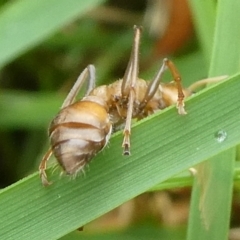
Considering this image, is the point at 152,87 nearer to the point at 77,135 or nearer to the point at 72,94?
the point at 72,94

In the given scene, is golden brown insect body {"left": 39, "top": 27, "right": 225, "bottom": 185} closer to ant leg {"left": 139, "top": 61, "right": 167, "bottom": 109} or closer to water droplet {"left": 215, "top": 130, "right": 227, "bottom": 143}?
ant leg {"left": 139, "top": 61, "right": 167, "bottom": 109}

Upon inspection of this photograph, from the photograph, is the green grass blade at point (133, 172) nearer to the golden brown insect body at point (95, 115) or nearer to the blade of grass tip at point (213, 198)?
the golden brown insect body at point (95, 115)

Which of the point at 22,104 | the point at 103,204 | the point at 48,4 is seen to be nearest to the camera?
the point at 103,204

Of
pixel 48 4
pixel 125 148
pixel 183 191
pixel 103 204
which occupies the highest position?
pixel 48 4

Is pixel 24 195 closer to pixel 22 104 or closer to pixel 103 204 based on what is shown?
pixel 103 204

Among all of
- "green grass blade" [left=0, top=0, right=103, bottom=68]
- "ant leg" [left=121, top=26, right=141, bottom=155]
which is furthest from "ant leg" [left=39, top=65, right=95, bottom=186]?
"green grass blade" [left=0, top=0, right=103, bottom=68]

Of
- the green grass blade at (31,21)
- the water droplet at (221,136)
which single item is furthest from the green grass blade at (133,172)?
the green grass blade at (31,21)

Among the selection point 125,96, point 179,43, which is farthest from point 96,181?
point 179,43
